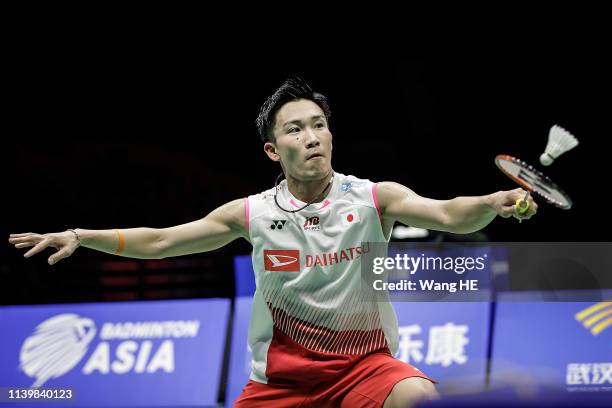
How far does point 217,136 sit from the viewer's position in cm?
911

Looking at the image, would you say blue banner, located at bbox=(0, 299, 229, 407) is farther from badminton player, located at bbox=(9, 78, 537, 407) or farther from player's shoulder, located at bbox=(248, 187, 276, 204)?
player's shoulder, located at bbox=(248, 187, 276, 204)

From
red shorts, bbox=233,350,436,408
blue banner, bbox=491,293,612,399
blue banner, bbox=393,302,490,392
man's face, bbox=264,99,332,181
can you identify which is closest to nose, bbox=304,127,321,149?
man's face, bbox=264,99,332,181

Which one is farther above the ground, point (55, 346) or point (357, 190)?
point (357, 190)

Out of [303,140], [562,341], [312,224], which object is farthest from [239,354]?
[303,140]

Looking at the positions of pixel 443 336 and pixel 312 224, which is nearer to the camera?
pixel 312 224

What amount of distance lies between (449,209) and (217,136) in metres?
5.99

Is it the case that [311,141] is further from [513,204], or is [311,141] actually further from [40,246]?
[40,246]

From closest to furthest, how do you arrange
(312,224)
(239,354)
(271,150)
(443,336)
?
(312,224)
(271,150)
(443,336)
(239,354)

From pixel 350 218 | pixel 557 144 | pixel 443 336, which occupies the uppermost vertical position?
pixel 557 144

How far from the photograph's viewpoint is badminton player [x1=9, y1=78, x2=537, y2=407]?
3.46 meters

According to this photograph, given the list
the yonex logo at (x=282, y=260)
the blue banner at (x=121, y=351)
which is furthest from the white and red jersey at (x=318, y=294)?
the blue banner at (x=121, y=351)

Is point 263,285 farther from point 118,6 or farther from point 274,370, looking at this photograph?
point 118,6

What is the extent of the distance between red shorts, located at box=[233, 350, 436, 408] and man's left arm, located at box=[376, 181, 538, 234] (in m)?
0.60

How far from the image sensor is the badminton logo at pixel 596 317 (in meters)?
5.78
